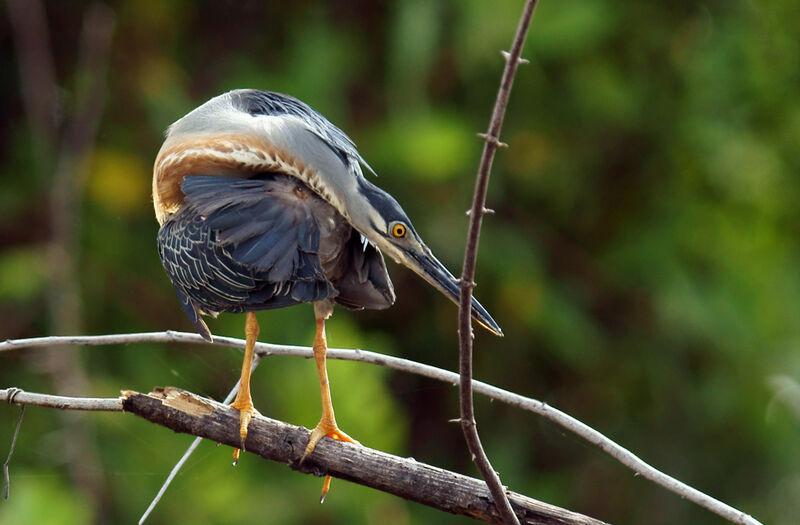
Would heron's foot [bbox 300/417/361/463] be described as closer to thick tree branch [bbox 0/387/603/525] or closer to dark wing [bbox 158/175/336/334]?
thick tree branch [bbox 0/387/603/525]

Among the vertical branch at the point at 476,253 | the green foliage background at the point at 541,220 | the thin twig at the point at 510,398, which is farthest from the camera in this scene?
the green foliage background at the point at 541,220

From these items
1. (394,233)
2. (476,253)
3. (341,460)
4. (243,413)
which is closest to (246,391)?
(243,413)

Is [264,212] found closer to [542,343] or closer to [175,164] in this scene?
[175,164]

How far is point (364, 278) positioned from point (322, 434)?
8.5 inches

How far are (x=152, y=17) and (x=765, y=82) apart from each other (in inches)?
83.6

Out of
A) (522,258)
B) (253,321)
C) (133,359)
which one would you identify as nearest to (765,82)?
(522,258)

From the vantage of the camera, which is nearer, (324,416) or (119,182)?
(324,416)

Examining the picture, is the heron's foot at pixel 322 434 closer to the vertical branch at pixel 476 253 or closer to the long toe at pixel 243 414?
the long toe at pixel 243 414

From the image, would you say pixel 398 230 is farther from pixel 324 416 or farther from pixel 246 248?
pixel 324 416

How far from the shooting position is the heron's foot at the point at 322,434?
3.77ft

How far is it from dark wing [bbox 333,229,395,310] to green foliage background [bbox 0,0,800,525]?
155 cm

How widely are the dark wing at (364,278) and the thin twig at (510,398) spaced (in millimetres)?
76

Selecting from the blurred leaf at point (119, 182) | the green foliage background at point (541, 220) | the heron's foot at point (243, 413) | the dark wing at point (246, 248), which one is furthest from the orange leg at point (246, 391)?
the blurred leaf at point (119, 182)

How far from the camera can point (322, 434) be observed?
118 cm
